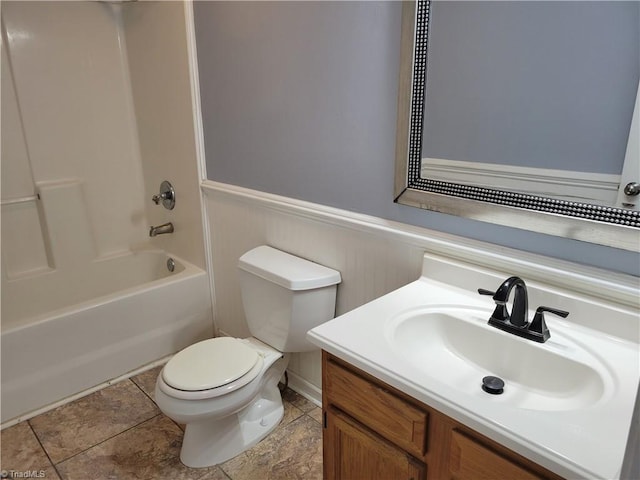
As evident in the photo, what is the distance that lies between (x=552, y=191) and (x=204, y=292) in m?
1.87

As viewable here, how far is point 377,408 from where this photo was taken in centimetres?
114

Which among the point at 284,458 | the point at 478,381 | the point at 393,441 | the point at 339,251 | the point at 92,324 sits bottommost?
the point at 284,458

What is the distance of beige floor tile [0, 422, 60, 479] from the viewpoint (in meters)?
1.81

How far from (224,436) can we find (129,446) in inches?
16.2

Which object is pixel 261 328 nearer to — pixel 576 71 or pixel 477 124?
pixel 477 124

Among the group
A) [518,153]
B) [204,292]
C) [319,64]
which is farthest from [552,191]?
[204,292]

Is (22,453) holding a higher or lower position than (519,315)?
lower

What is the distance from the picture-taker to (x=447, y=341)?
52.0 inches

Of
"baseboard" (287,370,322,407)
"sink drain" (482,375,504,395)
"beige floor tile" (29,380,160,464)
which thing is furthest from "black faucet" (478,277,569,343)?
"beige floor tile" (29,380,160,464)

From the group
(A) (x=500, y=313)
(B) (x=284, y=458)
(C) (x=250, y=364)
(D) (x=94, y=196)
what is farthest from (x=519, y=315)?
(D) (x=94, y=196)

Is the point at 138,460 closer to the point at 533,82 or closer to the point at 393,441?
the point at 393,441

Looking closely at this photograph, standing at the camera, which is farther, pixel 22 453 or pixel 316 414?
pixel 316 414

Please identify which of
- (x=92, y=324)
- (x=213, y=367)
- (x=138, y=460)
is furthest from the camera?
(x=92, y=324)

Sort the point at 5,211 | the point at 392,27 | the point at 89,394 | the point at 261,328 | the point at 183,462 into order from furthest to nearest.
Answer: the point at 5,211 < the point at 89,394 < the point at 261,328 < the point at 183,462 < the point at 392,27
